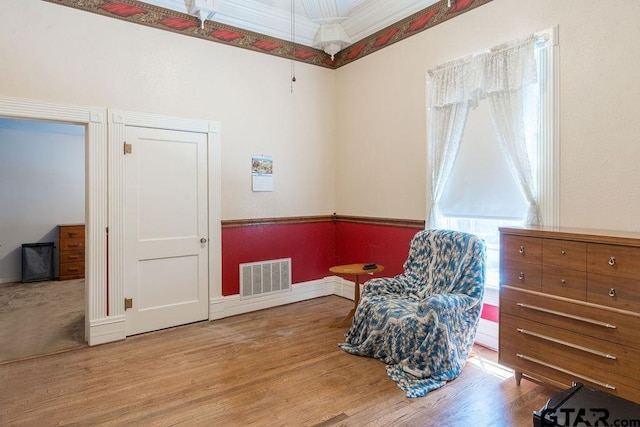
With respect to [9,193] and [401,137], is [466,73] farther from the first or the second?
[9,193]

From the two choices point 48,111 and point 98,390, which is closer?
point 98,390

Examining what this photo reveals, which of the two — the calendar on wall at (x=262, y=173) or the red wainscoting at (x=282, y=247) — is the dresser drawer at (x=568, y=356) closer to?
the red wainscoting at (x=282, y=247)

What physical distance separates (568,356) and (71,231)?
7272 millimetres

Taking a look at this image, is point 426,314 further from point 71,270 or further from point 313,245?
point 71,270

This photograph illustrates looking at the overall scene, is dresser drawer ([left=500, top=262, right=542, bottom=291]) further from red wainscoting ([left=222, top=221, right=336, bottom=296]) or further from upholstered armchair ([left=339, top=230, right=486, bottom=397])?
red wainscoting ([left=222, top=221, right=336, bottom=296])

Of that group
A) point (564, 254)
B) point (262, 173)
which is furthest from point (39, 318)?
point (564, 254)

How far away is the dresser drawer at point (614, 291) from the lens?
2.05 m

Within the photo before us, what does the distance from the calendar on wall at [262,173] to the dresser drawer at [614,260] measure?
3.29 meters

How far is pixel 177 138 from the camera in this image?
154 inches

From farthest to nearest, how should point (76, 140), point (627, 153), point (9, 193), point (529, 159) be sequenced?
1. point (76, 140)
2. point (9, 193)
3. point (529, 159)
4. point (627, 153)

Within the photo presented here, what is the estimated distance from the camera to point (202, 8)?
374 cm

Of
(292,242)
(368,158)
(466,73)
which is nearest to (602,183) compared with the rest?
(466,73)

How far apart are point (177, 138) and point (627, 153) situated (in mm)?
3871

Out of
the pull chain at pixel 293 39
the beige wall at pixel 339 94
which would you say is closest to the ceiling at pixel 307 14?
the pull chain at pixel 293 39
